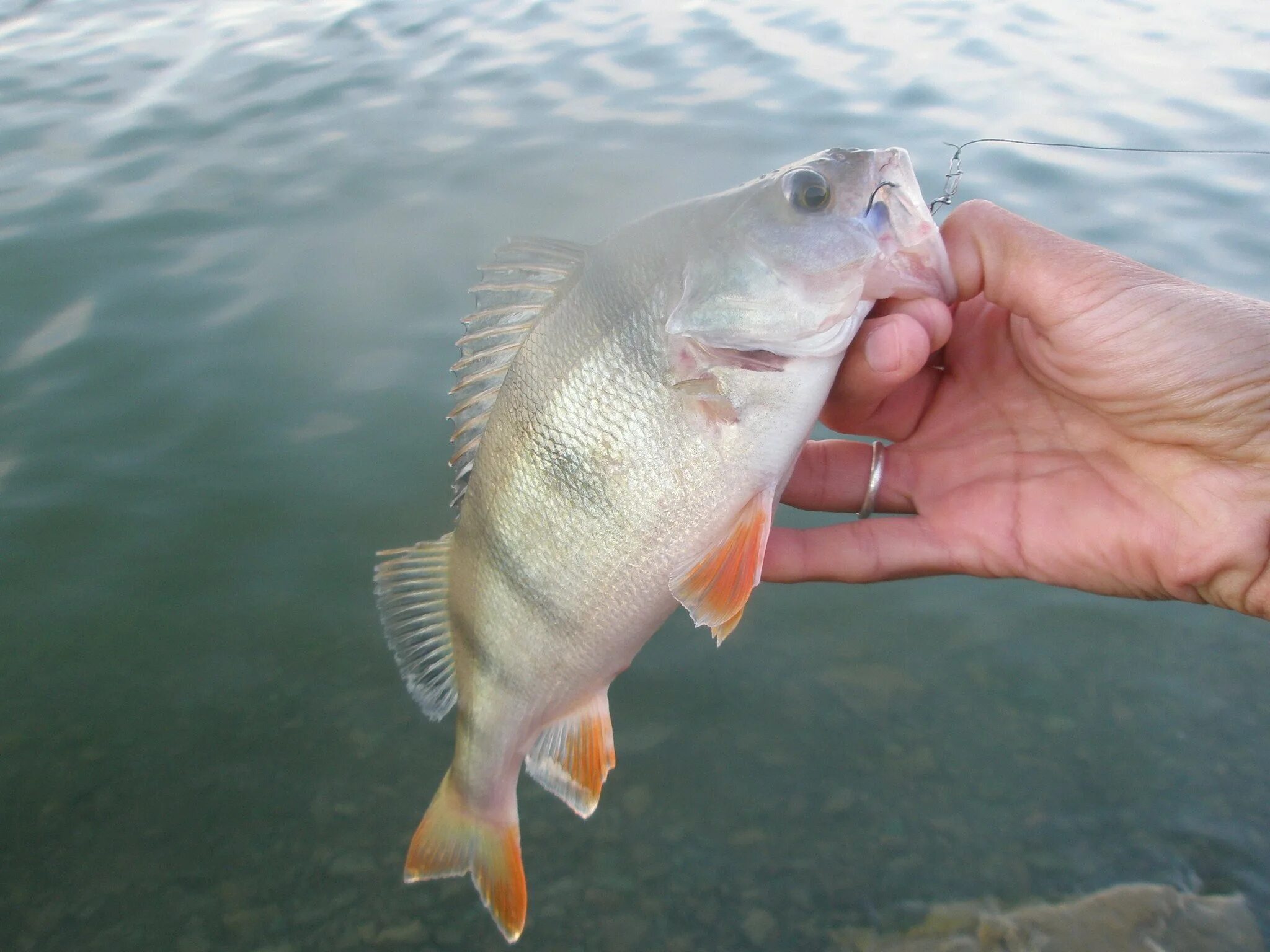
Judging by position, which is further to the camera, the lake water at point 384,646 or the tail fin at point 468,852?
the lake water at point 384,646

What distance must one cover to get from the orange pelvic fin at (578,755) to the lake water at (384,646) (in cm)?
67

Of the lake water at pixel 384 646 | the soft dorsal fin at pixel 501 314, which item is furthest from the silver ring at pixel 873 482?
the soft dorsal fin at pixel 501 314

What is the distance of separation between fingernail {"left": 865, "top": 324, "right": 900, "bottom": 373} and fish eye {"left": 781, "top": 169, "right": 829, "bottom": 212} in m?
0.27

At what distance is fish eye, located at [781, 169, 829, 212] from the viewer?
1.70m

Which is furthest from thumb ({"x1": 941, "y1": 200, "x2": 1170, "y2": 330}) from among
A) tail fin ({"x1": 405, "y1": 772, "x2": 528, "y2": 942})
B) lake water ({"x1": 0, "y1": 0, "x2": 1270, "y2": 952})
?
tail fin ({"x1": 405, "y1": 772, "x2": 528, "y2": 942})

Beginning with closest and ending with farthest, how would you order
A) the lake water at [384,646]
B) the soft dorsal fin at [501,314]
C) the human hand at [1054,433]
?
1. the human hand at [1054,433]
2. the soft dorsal fin at [501,314]
3. the lake water at [384,646]

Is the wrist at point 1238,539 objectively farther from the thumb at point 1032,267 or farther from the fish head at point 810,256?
the fish head at point 810,256

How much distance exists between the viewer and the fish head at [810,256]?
5.52 feet

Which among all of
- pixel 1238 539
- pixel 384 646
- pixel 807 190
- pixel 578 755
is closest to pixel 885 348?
pixel 807 190

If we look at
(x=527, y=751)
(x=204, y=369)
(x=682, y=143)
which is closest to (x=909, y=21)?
(x=682, y=143)

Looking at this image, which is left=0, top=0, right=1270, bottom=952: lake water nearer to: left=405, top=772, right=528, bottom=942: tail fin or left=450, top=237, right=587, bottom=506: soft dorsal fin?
left=405, top=772, right=528, bottom=942: tail fin

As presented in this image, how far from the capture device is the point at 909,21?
8438 mm

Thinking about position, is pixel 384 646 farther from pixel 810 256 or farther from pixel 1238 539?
pixel 1238 539

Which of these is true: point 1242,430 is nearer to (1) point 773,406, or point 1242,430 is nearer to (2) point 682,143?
(1) point 773,406
